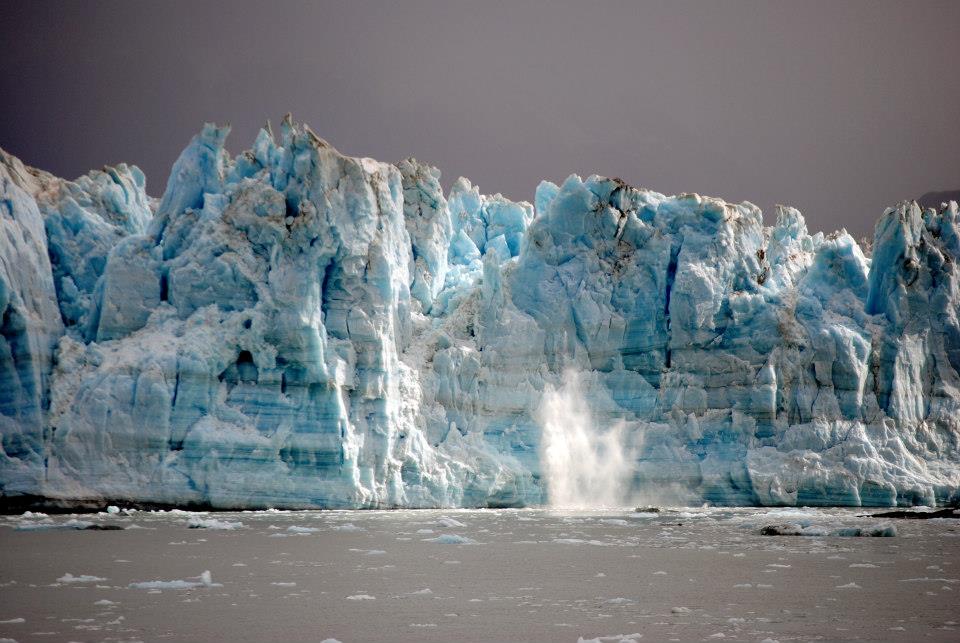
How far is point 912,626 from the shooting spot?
9391 millimetres

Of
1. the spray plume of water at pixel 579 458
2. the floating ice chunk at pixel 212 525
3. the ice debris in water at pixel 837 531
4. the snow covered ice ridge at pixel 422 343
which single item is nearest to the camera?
the ice debris in water at pixel 837 531

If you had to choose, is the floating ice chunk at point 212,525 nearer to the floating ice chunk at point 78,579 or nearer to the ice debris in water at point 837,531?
the floating ice chunk at point 78,579

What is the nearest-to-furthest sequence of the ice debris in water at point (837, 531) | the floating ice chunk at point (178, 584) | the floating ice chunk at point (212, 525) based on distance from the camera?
the floating ice chunk at point (178, 584)
the ice debris in water at point (837, 531)
the floating ice chunk at point (212, 525)

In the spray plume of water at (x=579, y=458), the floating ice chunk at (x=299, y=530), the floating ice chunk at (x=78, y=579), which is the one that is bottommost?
the floating ice chunk at (x=299, y=530)

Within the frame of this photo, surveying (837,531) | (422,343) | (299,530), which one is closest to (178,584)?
(299,530)

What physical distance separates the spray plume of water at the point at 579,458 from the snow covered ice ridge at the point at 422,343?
0.86 feet

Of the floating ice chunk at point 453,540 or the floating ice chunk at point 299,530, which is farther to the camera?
the floating ice chunk at point 299,530

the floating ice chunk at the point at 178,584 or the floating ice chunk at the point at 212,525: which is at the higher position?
the floating ice chunk at the point at 178,584

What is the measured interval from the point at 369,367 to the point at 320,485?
3.74m

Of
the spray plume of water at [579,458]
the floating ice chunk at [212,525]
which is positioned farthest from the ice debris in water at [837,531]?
the spray plume of water at [579,458]

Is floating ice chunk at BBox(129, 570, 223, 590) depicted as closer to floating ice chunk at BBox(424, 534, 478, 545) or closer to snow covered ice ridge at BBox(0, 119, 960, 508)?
floating ice chunk at BBox(424, 534, 478, 545)

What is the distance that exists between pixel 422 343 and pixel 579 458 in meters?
6.30

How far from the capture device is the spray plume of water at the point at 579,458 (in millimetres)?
31656

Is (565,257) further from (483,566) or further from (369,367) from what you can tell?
(483,566)
